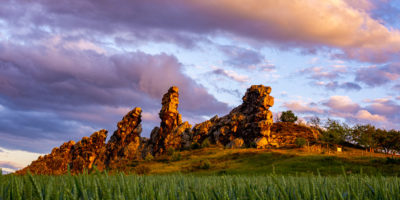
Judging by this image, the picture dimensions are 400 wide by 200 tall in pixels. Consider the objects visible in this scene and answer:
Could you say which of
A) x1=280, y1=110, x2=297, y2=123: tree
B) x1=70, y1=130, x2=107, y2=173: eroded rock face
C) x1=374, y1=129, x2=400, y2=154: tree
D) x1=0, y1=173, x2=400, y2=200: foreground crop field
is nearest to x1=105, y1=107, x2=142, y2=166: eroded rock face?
x1=70, y1=130, x2=107, y2=173: eroded rock face

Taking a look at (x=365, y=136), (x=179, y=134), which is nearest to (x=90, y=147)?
(x=179, y=134)

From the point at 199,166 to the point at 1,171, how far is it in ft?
122

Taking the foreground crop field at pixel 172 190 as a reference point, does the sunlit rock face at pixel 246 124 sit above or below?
above

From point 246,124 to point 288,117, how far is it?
109ft

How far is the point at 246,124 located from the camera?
67125 millimetres

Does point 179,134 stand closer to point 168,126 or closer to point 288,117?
point 168,126

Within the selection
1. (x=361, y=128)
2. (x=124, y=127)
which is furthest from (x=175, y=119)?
(x=361, y=128)

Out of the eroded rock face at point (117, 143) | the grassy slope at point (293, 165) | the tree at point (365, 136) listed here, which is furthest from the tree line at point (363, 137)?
the eroded rock face at point (117, 143)

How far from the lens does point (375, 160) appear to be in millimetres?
29562

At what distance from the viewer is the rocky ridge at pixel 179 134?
210 ft

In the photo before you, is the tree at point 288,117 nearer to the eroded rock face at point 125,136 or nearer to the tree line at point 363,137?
the tree line at point 363,137

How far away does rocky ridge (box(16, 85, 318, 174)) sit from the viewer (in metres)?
64.1

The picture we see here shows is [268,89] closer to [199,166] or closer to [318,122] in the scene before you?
[318,122]

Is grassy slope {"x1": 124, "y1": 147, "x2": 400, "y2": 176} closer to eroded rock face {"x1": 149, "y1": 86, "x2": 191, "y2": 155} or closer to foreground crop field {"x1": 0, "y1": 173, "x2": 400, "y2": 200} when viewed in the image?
foreground crop field {"x1": 0, "y1": 173, "x2": 400, "y2": 200}
